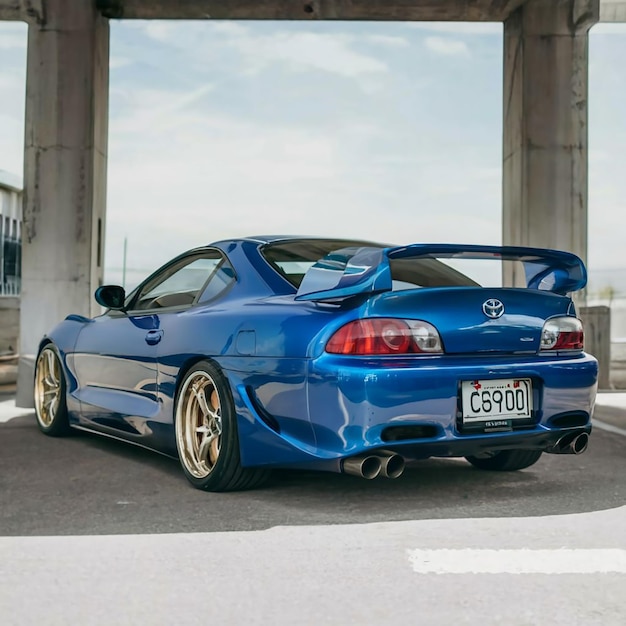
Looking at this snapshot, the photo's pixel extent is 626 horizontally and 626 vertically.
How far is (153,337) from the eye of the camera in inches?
219

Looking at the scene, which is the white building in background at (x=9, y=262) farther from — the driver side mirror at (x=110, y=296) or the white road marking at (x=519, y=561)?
the white road marking at (x=519, y=561)

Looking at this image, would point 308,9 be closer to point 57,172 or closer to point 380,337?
point 57,172

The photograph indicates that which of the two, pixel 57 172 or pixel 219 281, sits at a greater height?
pixel 57 172

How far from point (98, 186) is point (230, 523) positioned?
6.99 meters

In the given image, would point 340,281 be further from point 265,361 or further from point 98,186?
point 98,186

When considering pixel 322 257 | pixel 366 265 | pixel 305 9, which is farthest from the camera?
pixel 305 9

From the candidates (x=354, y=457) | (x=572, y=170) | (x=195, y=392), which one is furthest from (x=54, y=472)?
(x=572, y=170)

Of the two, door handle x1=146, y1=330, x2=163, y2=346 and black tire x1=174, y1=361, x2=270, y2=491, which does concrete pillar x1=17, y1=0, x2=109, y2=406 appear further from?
black tire x1=174, y1=361, x2=270, y2=491

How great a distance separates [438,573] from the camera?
135 inches

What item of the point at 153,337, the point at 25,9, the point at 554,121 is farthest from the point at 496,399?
the point at 25,9

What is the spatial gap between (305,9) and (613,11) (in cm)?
361

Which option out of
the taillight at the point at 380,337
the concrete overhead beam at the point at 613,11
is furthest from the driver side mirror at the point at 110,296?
the concrete overhead beam at the point at 613,11

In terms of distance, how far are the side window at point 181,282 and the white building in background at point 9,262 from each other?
20.5 ft

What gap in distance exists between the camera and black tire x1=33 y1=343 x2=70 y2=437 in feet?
22.9
